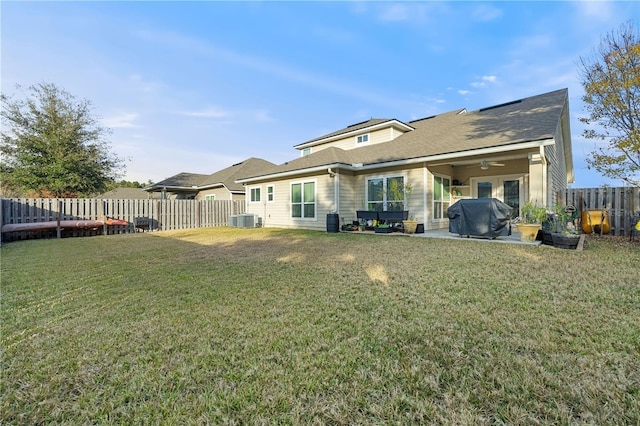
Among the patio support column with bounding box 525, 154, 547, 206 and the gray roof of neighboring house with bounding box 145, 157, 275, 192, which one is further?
the gray roof of neighboring house with bounding box 145, 157, 275, 192

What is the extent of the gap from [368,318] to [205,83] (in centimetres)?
1326

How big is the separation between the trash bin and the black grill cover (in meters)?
4.31

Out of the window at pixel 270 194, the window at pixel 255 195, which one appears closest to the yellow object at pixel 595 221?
the window at pixel 270 194

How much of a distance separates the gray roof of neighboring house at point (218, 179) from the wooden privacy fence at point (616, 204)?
15382 millimetres

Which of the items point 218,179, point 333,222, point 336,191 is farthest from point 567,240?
point 218,179

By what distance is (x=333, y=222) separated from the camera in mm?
11055

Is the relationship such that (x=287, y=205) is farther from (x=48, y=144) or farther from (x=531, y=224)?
(x=48, y=144)

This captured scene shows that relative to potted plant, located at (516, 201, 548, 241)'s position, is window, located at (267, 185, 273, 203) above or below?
above

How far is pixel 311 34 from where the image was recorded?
443 inches

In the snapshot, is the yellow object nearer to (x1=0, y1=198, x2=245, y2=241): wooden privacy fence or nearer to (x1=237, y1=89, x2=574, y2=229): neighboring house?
(x1=237, y1=89, x2=574, y2=229): neighboring house

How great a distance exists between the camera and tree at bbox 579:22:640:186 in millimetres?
8250

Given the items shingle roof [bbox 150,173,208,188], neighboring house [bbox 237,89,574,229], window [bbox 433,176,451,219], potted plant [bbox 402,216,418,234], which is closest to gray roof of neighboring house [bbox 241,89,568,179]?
neighboring house [bbox 237,89,574,229]

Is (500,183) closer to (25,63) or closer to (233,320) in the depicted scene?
(233,320)

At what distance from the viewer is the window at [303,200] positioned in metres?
12.5
